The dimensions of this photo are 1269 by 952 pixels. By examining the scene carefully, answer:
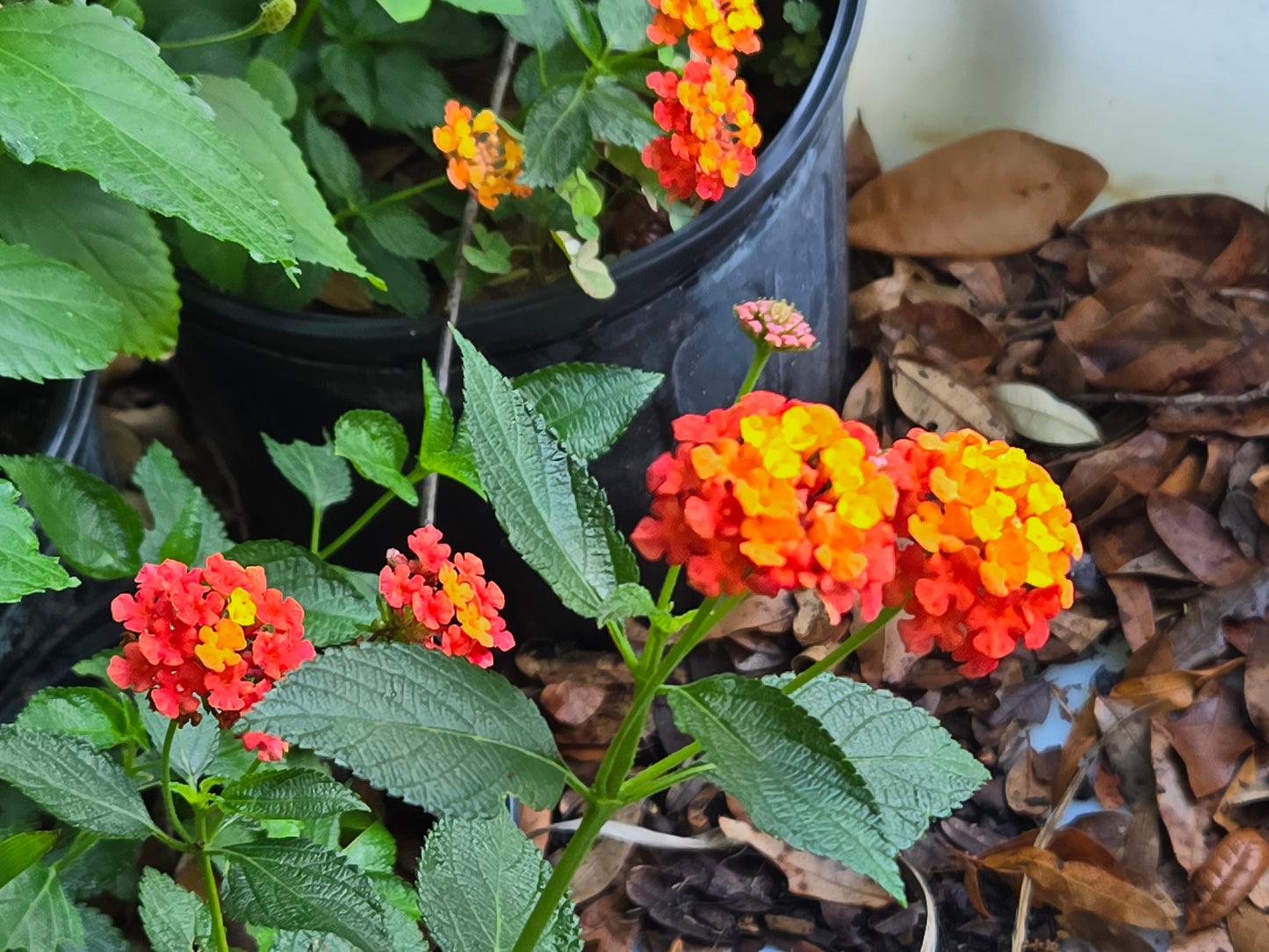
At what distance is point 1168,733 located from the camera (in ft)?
3.02

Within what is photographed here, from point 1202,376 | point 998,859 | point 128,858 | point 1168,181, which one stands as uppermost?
point 1168,181

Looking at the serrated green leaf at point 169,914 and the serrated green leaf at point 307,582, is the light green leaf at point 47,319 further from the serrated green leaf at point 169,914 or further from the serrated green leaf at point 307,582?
the serrated green leaf at point 169,914

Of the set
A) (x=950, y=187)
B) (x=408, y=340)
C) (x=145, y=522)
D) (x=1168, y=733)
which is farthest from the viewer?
(x=950, y=187)

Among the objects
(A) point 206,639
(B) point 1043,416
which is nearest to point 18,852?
(A) point 206,639

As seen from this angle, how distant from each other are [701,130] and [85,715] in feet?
1.58

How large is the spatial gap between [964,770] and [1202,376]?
2.44 feet

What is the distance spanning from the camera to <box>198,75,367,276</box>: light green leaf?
70 cm

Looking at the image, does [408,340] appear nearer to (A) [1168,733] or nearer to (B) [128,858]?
(B) [128,858]

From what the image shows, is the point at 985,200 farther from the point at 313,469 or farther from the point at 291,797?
the point at 291,797

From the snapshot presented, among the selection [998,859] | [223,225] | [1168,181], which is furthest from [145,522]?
[1168,181]

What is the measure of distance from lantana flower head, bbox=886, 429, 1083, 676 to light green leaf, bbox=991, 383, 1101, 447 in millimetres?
694

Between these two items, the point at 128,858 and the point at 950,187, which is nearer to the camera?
the point at 128,858

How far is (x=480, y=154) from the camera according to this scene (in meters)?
0.76

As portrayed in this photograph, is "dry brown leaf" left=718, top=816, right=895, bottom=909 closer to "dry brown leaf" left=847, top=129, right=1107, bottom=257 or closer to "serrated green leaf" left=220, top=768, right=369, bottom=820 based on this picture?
"serrated green leaf" left=220, top=768, right=369, bottom=820
